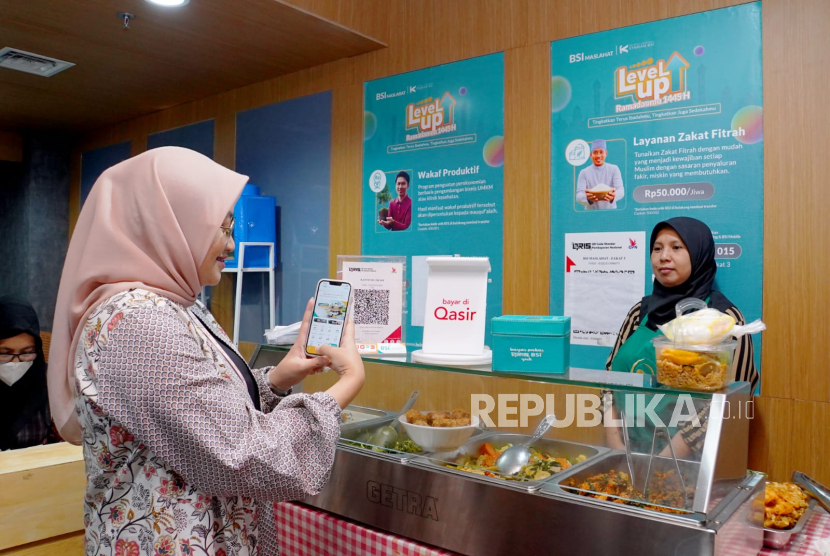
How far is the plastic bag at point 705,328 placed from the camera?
51.5 inches

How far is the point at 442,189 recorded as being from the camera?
12.6 feet

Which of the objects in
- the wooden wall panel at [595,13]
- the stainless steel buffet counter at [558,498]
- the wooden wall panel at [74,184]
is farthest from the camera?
the wooden wall panel at [74,184]

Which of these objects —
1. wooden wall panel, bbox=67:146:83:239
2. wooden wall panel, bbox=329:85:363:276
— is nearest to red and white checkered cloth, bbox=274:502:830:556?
wooden wall panel, bbox=329:85:363:276

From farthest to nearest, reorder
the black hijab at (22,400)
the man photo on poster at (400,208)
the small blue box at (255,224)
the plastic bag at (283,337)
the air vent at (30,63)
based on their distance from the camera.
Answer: the small blue box at (255,224) → the air vent at (30,63) → the man photo on poster at (400,208) → the black hijab at (22,400) → the plastic bag at (283,337)

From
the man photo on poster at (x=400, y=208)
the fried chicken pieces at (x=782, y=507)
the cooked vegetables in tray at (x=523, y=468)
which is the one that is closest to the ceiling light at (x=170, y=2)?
the man photo on poster at (x=400, y=208)

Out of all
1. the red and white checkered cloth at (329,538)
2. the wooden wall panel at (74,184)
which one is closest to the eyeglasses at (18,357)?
the red and white checkered cloth at (329,538)

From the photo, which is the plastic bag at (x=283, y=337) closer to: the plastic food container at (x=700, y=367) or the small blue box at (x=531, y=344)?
the small blue box at (x=531, y=344)

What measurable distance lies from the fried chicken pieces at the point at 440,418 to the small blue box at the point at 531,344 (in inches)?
8.4

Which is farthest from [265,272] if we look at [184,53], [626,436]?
[626,436]

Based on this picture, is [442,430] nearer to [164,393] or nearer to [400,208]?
[164,393]

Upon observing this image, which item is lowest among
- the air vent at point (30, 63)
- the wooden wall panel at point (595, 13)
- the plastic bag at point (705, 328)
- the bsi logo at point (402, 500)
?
the bsi logo at point (402, 500)

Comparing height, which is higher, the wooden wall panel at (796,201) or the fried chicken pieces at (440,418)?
the wooden wall panel at (796,201)

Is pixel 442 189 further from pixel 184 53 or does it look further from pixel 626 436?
pixel 626 436

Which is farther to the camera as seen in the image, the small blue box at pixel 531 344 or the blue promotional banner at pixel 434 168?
the blue promotional banner at pixel 434 168
